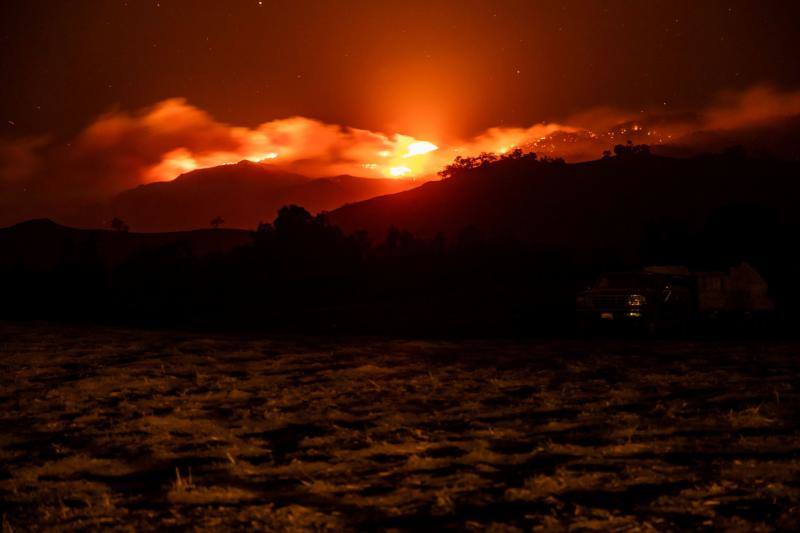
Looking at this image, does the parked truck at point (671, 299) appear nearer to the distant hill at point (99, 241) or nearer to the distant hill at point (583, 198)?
the distant hill at point (583, 198)

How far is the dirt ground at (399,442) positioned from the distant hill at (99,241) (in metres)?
124

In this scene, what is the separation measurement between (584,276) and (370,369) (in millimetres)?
37014

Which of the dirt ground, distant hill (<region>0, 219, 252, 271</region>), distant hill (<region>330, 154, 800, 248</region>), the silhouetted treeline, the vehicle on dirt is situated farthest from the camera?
distant hill (<region>0, 219, 252, 271</region>)

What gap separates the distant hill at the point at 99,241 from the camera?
460ft

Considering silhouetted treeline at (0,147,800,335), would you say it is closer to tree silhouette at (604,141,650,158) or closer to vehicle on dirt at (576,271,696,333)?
vehicle on dirt at (576,271,696,333)

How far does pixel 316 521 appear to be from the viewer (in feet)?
16.5

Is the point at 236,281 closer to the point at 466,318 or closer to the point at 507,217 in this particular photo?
the point at 466,318

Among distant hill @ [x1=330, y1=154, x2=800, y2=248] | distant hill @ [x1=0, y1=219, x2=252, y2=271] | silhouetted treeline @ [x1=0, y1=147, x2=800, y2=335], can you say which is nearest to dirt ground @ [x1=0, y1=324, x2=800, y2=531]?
silhouetted treeline @ [x1=0, y1=147, x2=800, y2=335]

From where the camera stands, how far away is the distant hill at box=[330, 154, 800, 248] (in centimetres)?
11744

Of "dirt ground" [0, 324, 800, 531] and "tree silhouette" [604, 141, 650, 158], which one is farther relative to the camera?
"tree silhouette" [604, 141, 650, 158]

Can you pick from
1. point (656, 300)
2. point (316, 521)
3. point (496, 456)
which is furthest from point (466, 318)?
point (316, 521)

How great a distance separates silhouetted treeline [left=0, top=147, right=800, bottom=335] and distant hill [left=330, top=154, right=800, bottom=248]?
49.4 metres

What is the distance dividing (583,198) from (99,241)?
84431mm

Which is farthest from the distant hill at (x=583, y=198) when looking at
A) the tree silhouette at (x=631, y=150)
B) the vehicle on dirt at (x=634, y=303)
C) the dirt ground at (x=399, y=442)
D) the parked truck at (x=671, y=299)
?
the dirt ground at (x=399, y=442)
